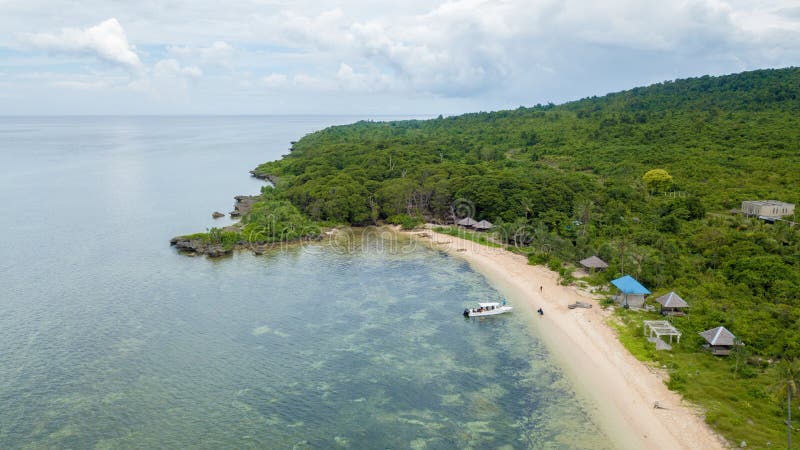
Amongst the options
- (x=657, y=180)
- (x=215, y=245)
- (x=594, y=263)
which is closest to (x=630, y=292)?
(x=594, y=263)

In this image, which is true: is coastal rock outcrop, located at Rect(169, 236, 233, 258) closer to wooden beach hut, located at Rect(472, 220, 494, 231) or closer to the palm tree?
wooden beach hut, located at Rect(472, 220, 494, 231)

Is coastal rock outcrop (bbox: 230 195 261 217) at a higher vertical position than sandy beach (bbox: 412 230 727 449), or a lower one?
higher

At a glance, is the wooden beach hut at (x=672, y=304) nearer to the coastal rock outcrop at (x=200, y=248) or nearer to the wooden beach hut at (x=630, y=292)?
the wooden beach hut at (x=630, y=292)

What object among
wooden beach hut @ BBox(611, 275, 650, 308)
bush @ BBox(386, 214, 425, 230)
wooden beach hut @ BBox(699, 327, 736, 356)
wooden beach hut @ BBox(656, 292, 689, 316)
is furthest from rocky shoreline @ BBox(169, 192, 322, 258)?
wooden beach hut @ BBox(699, 327, 736, 356)

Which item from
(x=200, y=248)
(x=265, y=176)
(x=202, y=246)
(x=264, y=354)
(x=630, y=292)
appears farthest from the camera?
(x=265, y=176)

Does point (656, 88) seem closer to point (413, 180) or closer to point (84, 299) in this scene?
point (413, 180)

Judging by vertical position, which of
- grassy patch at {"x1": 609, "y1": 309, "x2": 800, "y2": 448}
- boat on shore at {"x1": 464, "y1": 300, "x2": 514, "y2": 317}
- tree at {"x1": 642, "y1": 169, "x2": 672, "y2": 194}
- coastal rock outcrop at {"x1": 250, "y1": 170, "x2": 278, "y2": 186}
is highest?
tree at {"x1": 642, "y1": 169, "x2": 672, "y2": 194}

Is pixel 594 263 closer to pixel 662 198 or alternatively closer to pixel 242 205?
pixel 662 198
